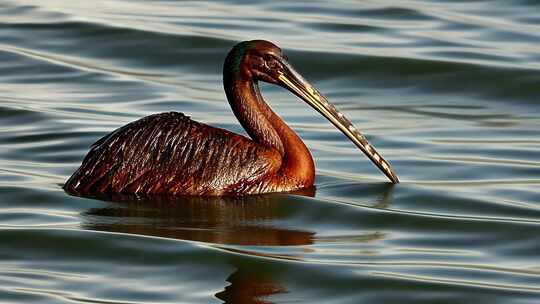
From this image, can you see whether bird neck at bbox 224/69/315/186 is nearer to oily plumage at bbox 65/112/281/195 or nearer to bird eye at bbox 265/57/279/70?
bird eye at bbox 265/57/279/70

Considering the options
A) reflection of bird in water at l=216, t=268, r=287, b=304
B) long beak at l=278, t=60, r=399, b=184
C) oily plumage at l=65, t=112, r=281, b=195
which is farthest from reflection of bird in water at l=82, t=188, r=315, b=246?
reflection of bird in water at l=216, t=268, r=287, b=304

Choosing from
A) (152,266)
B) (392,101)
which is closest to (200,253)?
(152,266)

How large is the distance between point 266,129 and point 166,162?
95 centimetres

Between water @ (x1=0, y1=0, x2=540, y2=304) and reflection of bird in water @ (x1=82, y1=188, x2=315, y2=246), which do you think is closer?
water @ (x1=0, y1=0, x2=540, y2=304)

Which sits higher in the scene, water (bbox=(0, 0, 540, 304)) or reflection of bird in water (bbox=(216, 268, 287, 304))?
water (bbox=(0, 0, 540, 304))

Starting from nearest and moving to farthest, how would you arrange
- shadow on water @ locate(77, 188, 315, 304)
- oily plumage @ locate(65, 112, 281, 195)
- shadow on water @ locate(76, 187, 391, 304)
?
shadow on water @ locate(76, 187, 391, 304) → shadow on water @ locate(77, 188, 315, 304) → oily plumage @ locate(65, 112, 281, 195)

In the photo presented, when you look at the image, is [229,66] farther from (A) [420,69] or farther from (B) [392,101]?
(A) [420,69]

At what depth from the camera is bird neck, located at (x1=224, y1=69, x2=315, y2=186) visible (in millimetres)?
13367

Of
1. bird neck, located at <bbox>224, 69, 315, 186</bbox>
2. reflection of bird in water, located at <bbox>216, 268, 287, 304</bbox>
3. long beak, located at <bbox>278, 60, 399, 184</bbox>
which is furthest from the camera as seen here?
long beak, located at <bbox>278, 60, 399, 184</bbox>

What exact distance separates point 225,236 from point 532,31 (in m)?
9.89

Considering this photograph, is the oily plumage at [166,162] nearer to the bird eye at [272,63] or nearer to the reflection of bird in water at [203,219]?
the reflection of bird in water at [203,219]

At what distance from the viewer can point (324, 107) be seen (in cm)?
1366

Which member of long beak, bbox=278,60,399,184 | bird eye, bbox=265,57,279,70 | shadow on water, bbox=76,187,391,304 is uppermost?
bird eye, bbox=265,57,279,70

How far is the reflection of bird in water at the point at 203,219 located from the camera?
12.1 metres
